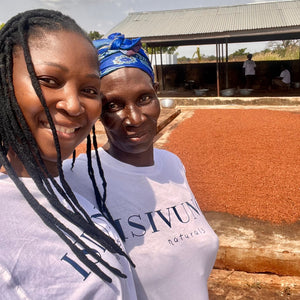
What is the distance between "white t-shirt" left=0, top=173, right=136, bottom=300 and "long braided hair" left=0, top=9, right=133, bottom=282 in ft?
0.05

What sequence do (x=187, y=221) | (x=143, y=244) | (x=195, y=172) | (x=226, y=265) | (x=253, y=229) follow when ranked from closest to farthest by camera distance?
(x=143, y=244)
(x=187, y=221)
(x=226, y=265)
(x=253, y=229)
(x=195, y=172)

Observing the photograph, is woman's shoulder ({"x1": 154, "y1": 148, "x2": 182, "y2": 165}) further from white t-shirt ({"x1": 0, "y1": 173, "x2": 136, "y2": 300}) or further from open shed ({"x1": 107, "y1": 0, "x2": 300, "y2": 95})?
open shed ({"x1": 107, "y1": 0, "x2": 300, "y2": 95})

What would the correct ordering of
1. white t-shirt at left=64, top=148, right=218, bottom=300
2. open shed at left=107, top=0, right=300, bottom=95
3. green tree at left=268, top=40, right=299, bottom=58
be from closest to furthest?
white t-shirt at left=64, top=148, right=218, bottom=300
open shed at left=107, top=0, right=300, bottom=95
green tree at left=268, top=40, right=299, bottom=58

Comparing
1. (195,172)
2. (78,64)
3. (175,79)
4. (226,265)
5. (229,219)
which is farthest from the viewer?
A: (175,79)

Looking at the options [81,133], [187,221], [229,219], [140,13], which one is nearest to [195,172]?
[229,219]

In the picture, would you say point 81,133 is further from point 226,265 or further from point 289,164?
point 289,164

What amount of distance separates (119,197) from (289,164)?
4.70 metres

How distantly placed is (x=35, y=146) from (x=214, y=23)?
15.9m

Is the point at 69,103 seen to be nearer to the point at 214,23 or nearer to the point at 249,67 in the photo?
the point at 214,23

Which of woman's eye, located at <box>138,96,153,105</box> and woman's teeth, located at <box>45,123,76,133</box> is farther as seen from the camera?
woman's eye, located at <box>138,96,153,105</box>

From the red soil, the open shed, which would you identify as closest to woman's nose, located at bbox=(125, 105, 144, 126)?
the red soil

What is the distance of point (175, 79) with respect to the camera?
21.5m

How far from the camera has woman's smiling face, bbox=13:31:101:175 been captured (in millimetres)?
822

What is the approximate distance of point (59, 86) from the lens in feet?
2.81
